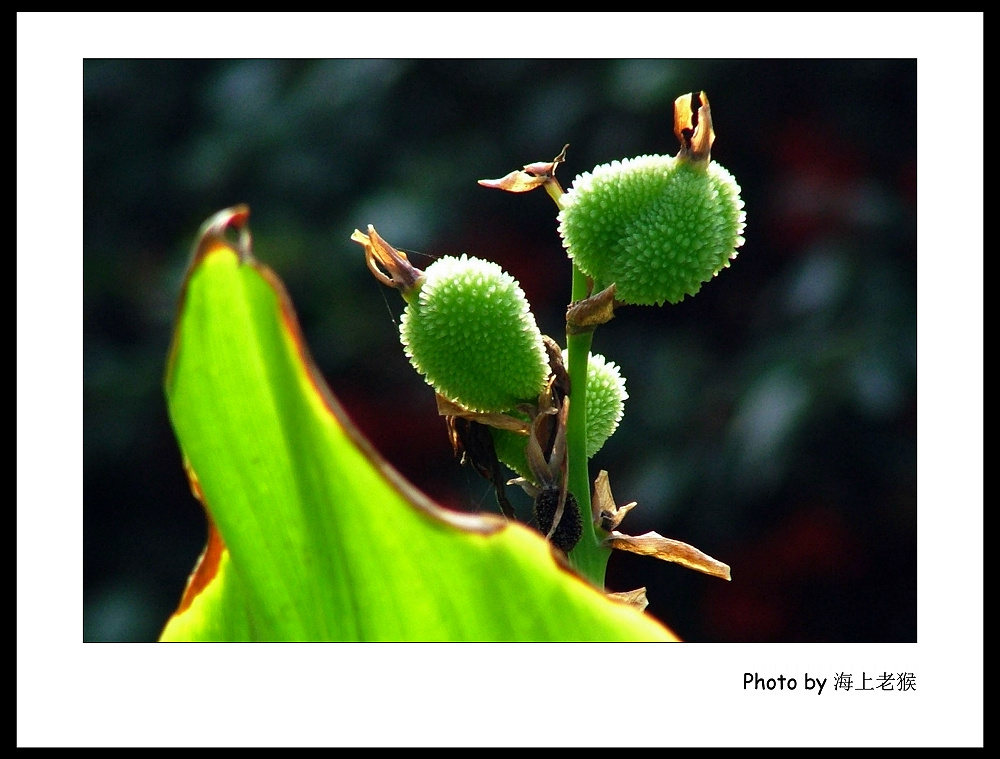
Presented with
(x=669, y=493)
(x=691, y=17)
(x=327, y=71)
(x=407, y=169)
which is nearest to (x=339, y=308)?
(x=407, y=169)

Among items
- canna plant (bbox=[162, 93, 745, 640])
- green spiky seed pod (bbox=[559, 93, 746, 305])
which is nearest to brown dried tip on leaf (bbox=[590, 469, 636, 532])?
canna plant (bbox=[162, 93, 745, 640])

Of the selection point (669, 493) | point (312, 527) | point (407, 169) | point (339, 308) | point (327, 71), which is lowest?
point (669, 493)

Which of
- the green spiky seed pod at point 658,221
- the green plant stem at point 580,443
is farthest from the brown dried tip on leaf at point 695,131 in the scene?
the green plant stem at point 580,443

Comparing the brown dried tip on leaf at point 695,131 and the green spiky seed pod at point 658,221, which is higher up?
the brown dried tip on leaf at point 695,131

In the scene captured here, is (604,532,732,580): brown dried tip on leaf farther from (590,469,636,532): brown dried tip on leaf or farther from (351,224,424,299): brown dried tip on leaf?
(351,224,424,299): brown dried tip on leaf

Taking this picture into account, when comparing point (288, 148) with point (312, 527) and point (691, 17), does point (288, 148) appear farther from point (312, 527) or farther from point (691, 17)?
point (312, 527)

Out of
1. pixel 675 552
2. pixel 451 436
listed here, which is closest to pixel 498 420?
pixel 451 436

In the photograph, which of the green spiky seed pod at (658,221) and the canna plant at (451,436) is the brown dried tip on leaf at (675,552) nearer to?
the canna plant at (451,436)
